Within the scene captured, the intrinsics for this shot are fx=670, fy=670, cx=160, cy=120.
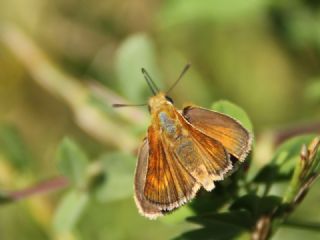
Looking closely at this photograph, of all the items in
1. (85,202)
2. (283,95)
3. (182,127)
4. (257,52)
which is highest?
(257,52)

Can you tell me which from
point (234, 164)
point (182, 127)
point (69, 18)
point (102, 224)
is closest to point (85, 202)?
point (182, 127)

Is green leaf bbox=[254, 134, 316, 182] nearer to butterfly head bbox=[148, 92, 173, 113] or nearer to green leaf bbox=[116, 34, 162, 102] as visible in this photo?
butterfly head bbox=[148, 92, 173, 113]

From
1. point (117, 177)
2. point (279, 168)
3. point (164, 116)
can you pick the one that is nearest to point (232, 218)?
point (279, 168)

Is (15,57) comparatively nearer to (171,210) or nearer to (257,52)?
(257,52)

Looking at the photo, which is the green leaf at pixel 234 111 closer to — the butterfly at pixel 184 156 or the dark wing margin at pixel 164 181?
the butterfly at pixel 184 156

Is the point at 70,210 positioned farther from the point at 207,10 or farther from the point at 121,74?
the point at 207,10

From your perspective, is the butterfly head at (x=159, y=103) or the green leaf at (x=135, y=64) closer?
the butterfly head at (x=159, y=103)

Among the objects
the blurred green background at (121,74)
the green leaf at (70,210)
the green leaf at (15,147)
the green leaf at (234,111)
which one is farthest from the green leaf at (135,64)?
the green leaf at (234,111)
